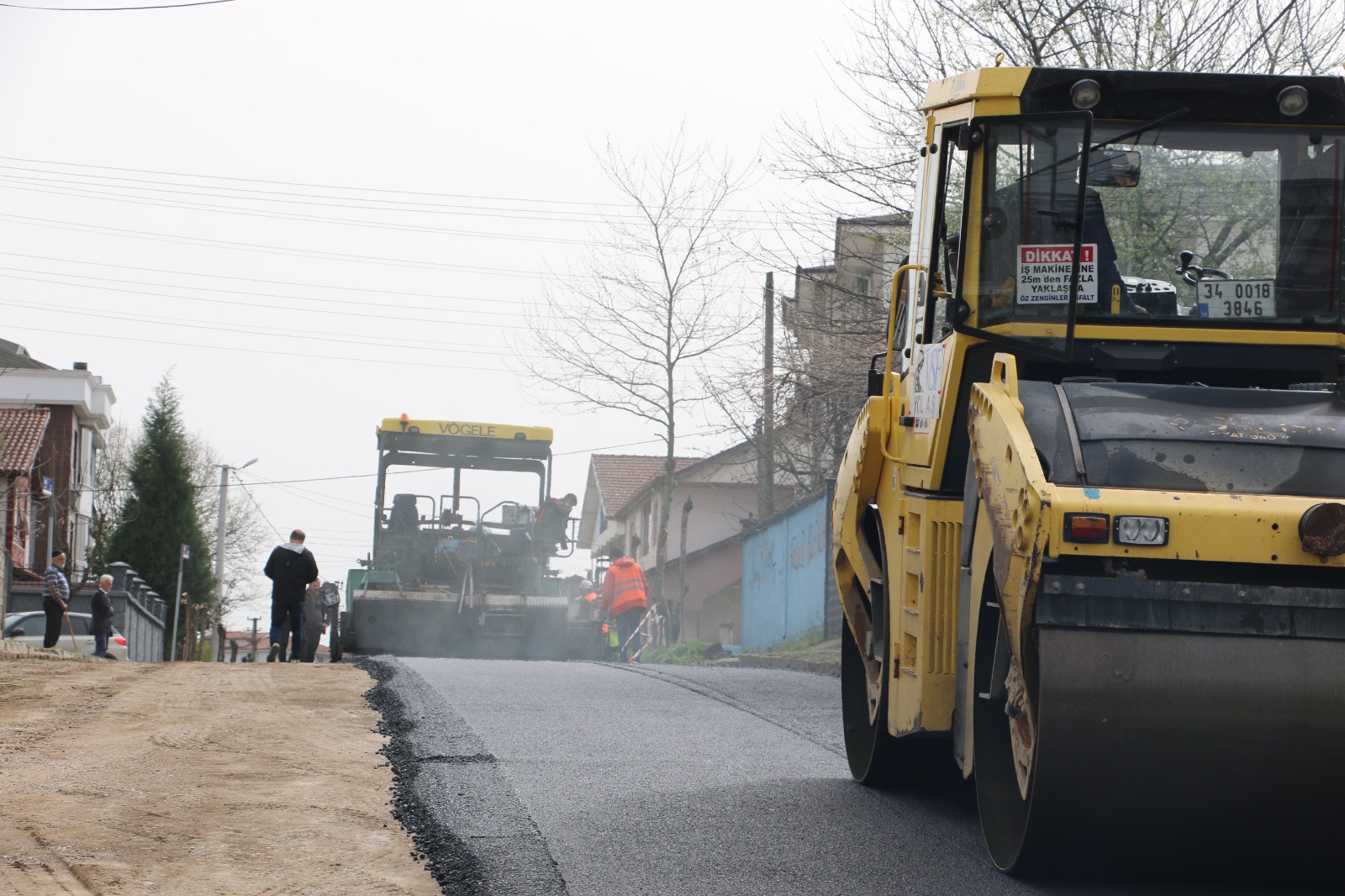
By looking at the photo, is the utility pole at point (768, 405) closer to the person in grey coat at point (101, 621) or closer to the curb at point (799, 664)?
the curb at point (799, 664)

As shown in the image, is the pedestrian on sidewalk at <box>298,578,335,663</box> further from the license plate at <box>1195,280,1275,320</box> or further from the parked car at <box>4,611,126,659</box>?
the license plate at <box>1195,280,1275,320</box>

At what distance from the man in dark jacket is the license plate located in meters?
13.4

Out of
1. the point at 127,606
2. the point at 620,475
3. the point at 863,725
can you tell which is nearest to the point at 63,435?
the point at 127,606

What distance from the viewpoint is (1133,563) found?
4074mm

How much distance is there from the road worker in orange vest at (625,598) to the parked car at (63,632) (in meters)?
7.63

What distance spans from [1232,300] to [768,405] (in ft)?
66.3

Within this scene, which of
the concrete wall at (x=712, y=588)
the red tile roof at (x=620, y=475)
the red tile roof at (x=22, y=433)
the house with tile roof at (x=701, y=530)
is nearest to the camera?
the red tile roof at (x=22, y=433)

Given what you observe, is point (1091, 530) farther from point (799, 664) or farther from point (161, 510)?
point (161, 510)

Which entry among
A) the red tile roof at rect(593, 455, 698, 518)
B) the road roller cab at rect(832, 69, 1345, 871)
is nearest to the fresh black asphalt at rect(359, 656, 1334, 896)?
the road roller cab at rect(832, 69, 1345, 871)

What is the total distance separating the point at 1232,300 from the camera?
5199 millimetres

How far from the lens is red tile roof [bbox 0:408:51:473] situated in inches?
1479

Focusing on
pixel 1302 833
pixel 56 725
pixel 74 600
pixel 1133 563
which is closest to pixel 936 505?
pixel 1133 563

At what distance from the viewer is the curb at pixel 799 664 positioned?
15094 mm

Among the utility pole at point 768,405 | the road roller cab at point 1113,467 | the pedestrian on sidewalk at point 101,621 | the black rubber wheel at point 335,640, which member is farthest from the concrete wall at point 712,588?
the road roller cab at point 1113,467
